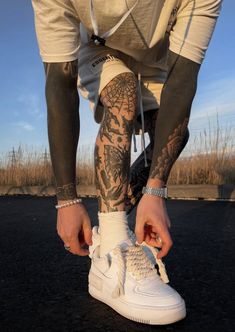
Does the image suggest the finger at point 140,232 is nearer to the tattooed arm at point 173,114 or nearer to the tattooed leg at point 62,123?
the tattooed arm at point 173,114

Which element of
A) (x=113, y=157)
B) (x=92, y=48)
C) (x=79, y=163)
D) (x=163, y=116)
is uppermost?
(x=92, y=48)

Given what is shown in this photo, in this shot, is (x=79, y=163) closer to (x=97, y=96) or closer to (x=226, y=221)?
(x=226, y=221)

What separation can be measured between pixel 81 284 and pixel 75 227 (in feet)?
1.34

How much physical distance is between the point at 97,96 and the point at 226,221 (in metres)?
2.16

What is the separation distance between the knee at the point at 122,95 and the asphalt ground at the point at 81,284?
0.69 meters

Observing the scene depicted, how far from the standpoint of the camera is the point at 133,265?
1.53m

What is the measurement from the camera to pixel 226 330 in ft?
4.23

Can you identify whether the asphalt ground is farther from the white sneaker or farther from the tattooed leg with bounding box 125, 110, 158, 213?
the tattooed leg with bounding box 125, 110, 158, 213

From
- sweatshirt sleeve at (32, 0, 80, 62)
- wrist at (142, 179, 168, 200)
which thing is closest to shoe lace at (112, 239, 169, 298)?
wrist at (142, 179, 168, 200)

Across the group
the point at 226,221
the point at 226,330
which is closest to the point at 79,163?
the point at 226,221

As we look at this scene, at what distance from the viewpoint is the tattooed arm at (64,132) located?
1.59 meters

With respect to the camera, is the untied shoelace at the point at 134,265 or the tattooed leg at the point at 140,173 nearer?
the untied shoelace at the point at 134,265

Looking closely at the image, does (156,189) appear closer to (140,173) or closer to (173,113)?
(173,113)

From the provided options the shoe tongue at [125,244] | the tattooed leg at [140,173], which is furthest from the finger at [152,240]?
the tattooed leg at [140,173]
